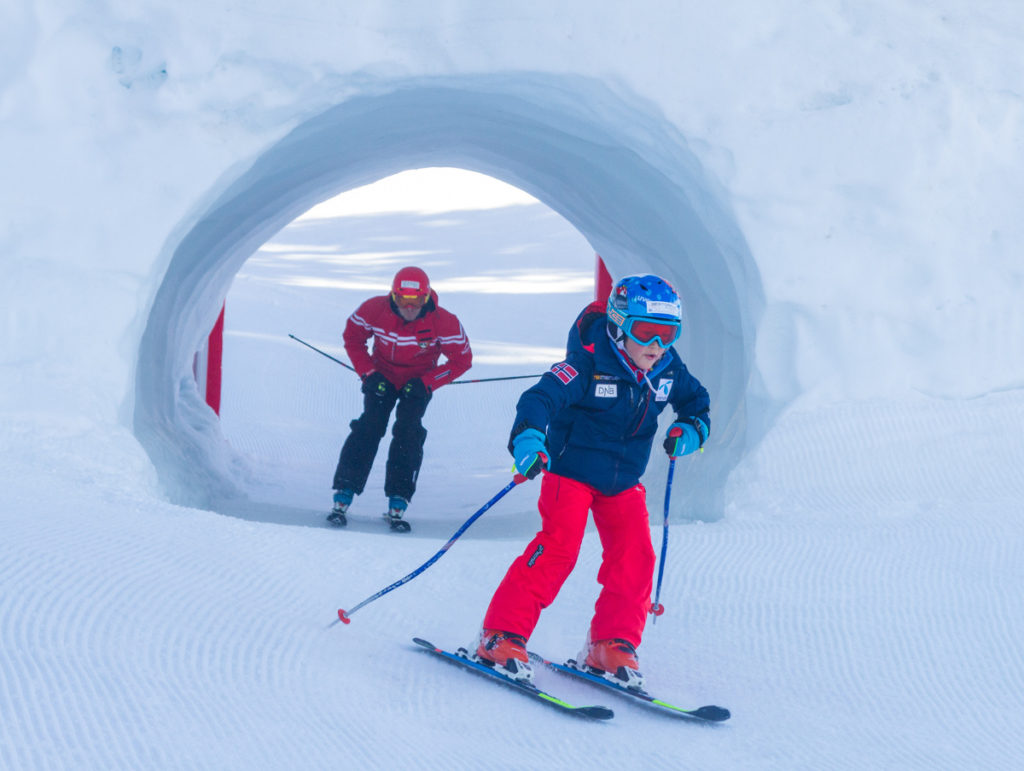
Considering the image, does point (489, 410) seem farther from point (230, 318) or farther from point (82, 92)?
point (82, 92)

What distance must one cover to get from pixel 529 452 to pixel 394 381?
3.10 meters

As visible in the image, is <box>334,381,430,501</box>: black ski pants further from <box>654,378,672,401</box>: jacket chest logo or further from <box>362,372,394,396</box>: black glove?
<box>654,378,672,401</box>: jacket chest logo

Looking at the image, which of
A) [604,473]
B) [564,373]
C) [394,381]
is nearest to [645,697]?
[604,473]

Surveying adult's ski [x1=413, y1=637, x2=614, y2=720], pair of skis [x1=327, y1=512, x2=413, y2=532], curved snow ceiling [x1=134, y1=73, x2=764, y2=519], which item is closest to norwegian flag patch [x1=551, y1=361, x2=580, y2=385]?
adult's ski [x1=413, y1=637, x2=614, y2=720]

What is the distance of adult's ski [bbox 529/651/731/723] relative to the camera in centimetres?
244

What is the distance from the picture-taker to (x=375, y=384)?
539 cm

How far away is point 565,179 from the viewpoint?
6281 millimetres

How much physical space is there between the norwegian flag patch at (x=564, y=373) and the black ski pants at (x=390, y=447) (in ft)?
9.20

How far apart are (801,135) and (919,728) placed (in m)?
2.88

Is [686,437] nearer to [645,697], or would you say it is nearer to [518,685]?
[645,697]

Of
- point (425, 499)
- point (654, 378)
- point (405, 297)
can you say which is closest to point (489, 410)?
point (425, 499)

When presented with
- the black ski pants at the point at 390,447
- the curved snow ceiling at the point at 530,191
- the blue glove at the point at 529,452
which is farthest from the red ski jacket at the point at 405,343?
the blue glove at the point at 529,452

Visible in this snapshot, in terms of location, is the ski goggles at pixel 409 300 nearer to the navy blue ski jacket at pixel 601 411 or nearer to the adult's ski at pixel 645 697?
the navy blue ski jacket at pixel 601 411

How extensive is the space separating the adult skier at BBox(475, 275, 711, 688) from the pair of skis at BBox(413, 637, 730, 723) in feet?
0.09
